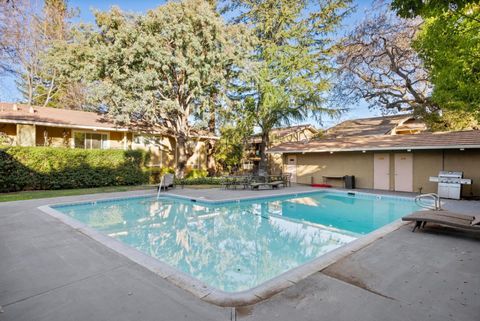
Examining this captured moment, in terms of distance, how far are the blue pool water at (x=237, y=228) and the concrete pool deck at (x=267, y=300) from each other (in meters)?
1.41

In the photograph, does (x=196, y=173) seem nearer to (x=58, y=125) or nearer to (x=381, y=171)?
(x=58, y=125)

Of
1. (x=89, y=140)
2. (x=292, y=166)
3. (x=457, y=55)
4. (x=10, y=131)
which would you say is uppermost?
(x=457, y=55)

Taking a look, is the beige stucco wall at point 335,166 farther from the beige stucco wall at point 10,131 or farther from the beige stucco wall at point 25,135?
the beige stucco wall at point 10,131

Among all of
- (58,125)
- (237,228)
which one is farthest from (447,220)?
(58,125)

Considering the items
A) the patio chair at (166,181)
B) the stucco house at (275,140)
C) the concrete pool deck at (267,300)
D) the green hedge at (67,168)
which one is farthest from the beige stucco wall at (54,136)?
the stucco house at (275,140)

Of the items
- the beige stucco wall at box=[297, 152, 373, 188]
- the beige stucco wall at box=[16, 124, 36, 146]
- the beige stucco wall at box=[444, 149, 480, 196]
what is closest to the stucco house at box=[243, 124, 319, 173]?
the beige stucco wall at box=[297, 152, 373, 188]

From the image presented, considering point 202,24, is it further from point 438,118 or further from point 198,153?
point 438,118

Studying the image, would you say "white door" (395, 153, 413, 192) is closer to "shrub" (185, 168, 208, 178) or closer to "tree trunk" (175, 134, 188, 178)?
"tree trunk" (175, 134, 188, 178)

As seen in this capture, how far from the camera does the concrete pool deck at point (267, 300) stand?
282 cm

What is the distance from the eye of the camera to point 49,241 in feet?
17.4

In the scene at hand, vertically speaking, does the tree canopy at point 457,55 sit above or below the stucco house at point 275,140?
above

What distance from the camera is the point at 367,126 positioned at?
25984mm

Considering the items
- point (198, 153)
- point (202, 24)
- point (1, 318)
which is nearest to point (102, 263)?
point (1, 318)

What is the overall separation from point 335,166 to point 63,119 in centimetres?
1796
